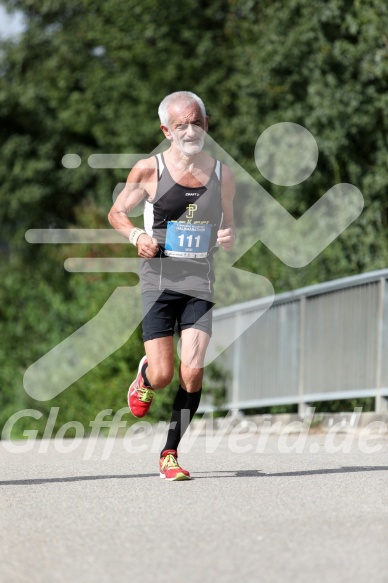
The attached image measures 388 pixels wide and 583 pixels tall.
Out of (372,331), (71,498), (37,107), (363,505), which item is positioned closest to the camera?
(363,505)

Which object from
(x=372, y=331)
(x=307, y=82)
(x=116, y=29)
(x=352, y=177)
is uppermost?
(x=116, y=29)

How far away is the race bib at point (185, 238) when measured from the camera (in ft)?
26.1

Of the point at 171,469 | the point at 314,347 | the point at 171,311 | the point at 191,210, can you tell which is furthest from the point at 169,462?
the point at 314,347

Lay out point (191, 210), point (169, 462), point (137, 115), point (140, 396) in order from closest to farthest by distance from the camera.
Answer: point (191, 210) → point (169, 462) → point (140, 396) → point (137, 115)

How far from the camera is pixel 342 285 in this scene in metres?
12.8

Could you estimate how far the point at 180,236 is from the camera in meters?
7.97

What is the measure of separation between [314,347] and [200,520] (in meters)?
7.36

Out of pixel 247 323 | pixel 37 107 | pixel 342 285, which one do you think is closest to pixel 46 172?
pixel 37 107

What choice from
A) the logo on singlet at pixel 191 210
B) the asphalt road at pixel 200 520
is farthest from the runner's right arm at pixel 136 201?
the asphalt road at pixel 200 520

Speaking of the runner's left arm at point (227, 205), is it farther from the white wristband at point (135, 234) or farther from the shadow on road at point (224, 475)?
the shadow on road at point (224, 475)

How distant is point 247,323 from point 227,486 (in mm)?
7906

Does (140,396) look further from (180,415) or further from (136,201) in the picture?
(136,201)

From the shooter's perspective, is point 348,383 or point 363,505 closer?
point 363,505

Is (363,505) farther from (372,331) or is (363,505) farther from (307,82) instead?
(307,82)
